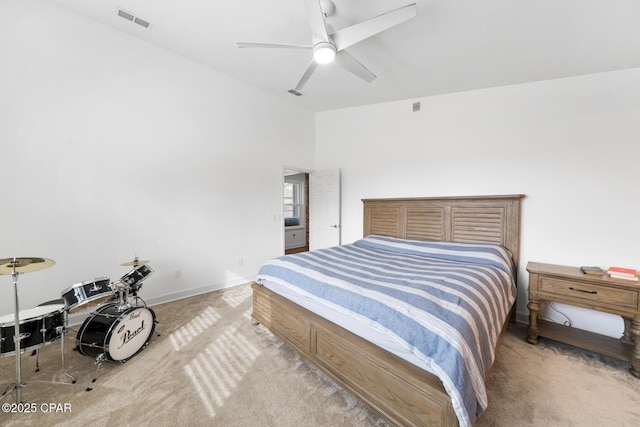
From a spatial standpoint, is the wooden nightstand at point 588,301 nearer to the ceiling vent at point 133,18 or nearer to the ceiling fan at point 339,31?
the ceiling fan at point 339,31

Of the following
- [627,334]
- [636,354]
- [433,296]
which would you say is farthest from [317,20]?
[627,334]

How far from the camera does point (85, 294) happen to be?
74.1 inches

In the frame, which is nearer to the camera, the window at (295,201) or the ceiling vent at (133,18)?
the ceiling vent at (133,18)

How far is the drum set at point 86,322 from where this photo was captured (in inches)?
60.8

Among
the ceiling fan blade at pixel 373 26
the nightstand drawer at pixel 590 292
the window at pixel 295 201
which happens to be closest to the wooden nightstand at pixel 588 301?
the nightstand drawer at pixel 590 292

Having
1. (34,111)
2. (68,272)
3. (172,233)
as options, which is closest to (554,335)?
(172,233)

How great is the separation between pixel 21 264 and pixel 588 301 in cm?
419

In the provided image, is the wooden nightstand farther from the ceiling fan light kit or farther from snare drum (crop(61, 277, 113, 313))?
snare drum (crop(61, 277, 113, 313))

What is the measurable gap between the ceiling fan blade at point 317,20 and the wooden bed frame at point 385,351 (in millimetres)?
2206

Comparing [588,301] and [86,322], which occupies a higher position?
[588,301]

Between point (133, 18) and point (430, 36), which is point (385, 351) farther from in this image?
point (133, 18)

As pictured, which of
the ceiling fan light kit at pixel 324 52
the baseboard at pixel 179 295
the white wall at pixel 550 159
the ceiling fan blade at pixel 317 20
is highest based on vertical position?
the ceiling fan blade at pixel 317 20

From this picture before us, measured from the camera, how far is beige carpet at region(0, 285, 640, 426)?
1.49 meters

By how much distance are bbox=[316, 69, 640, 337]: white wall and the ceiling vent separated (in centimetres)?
336
